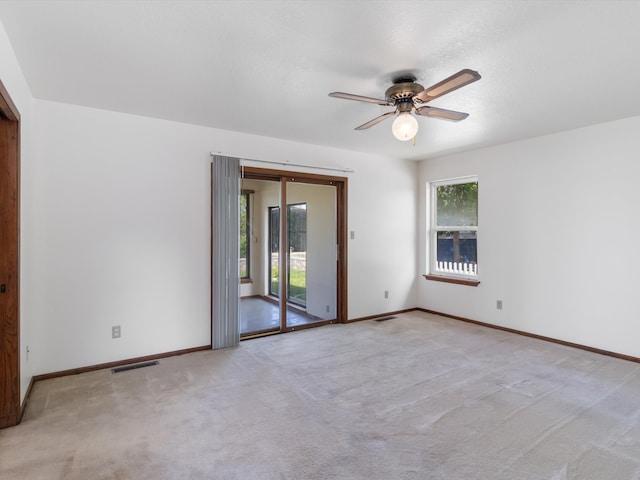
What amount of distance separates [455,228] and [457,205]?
0.36 m

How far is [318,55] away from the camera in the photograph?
2.33 metres

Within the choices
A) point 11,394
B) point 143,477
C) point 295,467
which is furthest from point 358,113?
point 11,394

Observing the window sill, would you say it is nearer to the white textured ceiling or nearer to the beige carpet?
the beige carpet

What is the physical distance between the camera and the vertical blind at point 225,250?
392 cm

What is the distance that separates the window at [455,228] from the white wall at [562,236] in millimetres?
183

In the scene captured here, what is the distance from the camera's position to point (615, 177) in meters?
3.70

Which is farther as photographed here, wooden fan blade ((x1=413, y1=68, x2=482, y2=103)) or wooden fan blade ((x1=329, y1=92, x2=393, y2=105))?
wooden fan blade ((x1=329, y1=92, x2=393, y2=105))

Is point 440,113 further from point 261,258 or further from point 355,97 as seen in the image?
point 261,258

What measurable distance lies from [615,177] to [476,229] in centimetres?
170

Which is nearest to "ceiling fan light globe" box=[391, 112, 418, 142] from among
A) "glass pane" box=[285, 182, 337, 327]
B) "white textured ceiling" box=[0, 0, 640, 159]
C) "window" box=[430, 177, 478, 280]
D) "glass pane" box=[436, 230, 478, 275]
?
"white textured ceiling" box=[0, 0, 640, 159]

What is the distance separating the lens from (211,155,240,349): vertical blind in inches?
154

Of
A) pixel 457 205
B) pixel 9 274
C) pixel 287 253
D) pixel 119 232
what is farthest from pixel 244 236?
pixel 457 205

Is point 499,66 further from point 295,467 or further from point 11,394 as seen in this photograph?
point 11,394

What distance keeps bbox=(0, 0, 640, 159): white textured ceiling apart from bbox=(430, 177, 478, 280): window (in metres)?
1.78
